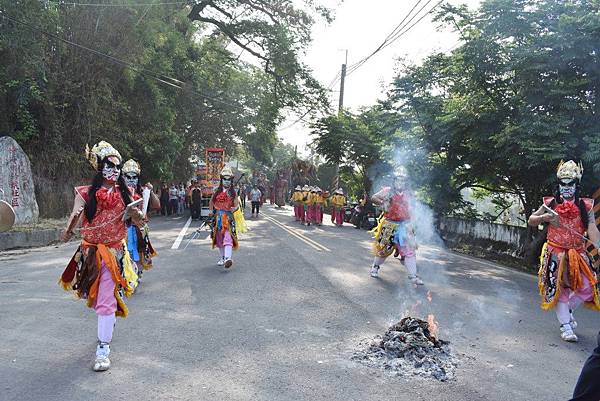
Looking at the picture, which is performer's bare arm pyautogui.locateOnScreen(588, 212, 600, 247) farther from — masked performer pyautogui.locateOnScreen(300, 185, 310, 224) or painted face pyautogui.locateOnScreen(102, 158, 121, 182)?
masked performer pyautogui.locateOnScreen(300, 185, 310, 224)

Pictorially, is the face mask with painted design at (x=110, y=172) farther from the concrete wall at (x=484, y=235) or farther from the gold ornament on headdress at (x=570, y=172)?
the concrete wall at (x=484, y=235)

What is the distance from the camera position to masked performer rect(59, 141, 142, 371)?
504 cm

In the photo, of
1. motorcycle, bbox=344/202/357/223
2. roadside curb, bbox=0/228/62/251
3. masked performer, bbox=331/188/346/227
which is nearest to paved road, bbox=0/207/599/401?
roadside curb, bbox=0/228/62/251

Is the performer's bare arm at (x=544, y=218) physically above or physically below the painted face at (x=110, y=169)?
below

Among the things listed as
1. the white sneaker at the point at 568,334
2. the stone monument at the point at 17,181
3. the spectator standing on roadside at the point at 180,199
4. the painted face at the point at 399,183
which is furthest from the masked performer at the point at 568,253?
the spectator standing on roadside at the point at 180,199

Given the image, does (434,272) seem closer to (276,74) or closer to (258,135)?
(276,74)

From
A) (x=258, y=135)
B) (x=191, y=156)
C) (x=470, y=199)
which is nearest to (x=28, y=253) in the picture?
(x=470, y=199)

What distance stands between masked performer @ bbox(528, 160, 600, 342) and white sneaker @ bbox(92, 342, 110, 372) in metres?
4.93

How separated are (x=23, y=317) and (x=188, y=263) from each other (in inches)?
183

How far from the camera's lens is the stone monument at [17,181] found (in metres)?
15.8

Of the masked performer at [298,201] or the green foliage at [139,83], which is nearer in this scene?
the green foliage at [139,83]

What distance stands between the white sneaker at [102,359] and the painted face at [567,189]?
17.6 feet

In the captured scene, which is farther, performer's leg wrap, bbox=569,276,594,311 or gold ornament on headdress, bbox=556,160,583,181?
gold ornament on headdress, bbox=556,160,583,181

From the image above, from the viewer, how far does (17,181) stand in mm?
16078
